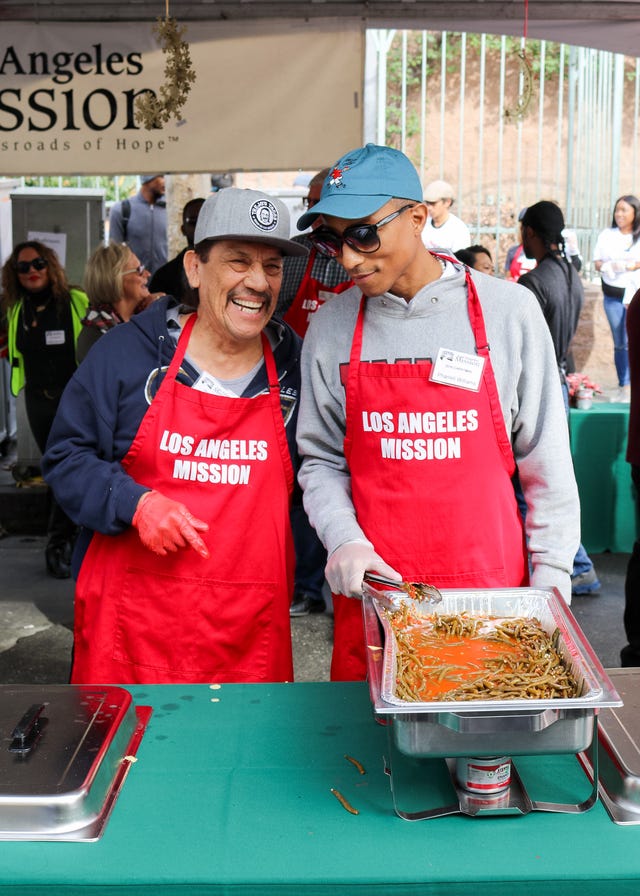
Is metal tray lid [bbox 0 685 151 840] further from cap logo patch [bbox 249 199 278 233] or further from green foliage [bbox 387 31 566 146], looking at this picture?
green foliage [bbox 387 31 566 146]

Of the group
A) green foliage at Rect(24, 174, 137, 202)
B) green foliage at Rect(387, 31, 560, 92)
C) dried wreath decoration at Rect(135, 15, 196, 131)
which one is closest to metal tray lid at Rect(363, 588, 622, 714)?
dried wreath decoration at Rect(135, 15, 196, 131)

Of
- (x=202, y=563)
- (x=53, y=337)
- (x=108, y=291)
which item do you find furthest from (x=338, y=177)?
(x=53, y=337)

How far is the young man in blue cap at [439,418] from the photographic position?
7.02 ft

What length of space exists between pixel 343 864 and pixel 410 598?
0.56m

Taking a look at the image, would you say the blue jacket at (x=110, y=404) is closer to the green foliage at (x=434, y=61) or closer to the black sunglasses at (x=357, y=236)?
the black sunglasses at (x=357, y=236)

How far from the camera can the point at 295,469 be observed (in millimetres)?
2396

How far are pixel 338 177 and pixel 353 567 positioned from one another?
2.50 ft

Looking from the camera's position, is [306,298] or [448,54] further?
[448,54]

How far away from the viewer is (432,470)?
2.17m

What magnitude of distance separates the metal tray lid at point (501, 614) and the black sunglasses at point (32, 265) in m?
4.35

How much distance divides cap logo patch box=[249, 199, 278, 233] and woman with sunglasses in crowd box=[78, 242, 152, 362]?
270 centimetres

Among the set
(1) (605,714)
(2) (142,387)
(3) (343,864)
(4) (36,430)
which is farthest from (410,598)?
(4) (36,430)

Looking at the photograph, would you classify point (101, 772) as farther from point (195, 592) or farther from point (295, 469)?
point (295, 469)

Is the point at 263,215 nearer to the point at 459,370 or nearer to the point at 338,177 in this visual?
the point at 338,177
